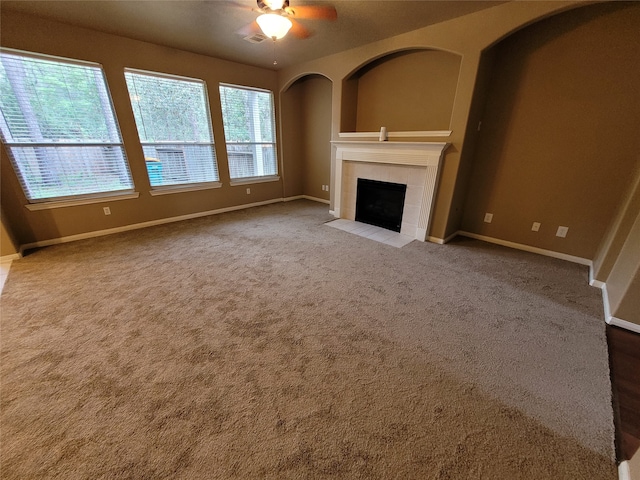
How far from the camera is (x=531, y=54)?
9.21 ft

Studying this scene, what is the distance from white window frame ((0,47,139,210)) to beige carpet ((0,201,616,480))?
0.91 metres

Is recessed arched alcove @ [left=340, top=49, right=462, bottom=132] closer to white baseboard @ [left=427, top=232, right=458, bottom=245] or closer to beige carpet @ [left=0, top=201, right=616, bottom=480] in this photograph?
white baseboard @ [left=427, top=232, right=458, bottom=245]

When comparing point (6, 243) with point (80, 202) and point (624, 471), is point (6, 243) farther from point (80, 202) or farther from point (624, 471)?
point (624, 471)

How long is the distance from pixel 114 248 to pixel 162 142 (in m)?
1.71

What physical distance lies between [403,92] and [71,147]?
4439 millimetres

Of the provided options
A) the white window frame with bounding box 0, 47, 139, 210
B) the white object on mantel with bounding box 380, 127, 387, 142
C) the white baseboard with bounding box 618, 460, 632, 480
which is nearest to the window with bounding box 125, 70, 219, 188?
the white window frame with bounding box 0, 47, 139, 210

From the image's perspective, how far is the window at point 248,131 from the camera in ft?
14.5

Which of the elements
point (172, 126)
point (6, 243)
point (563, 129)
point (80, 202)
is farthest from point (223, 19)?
point (563, 129)

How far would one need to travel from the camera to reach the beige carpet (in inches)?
43.9

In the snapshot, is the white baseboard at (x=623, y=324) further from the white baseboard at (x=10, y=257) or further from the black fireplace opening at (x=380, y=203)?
the white baseboard at (x=10, y=257)

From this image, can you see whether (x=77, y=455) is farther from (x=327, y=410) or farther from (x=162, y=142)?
(x=162, y=142)

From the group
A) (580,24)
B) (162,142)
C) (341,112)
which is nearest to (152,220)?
(162,142)

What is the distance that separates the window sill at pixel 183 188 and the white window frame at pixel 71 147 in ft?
0.86

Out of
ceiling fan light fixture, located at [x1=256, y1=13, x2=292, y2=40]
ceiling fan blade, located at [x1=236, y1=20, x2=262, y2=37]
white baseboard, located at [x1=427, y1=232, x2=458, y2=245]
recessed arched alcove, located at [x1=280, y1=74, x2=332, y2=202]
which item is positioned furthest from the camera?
recessed arched alcove, located at [x1=280, y1=74, x2=332, y2=202]
